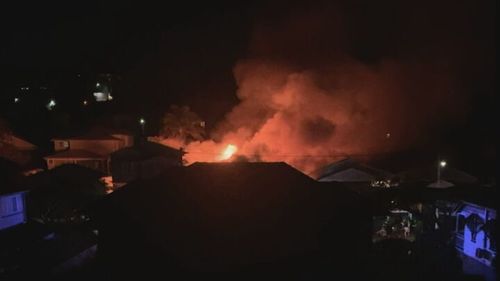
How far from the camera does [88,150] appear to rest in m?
25.4

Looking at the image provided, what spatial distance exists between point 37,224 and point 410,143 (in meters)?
24.2

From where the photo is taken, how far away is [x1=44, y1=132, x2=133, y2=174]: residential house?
2427 cm

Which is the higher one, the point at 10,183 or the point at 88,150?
the point at 88,150

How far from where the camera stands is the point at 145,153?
22.6 meters

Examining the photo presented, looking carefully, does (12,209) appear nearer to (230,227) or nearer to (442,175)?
(230,227)

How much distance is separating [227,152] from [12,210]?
45.1 feet

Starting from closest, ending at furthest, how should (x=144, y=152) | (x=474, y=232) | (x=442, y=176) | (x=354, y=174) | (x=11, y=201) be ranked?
(x=474, y=232)
(x=11, y=201)
(x=442, y=176)
(x=354, y=174)
(x=144, y=152)

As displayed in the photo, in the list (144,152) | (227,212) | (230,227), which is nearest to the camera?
(230,227)

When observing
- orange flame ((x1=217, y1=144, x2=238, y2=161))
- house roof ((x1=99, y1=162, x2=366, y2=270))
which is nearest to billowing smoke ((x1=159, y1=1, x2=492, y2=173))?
orange flame ((x1=217, y1=144, x2=238, y2=161))

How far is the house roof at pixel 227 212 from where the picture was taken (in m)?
6.77

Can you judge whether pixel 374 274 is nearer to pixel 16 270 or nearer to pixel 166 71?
pixel 16 270

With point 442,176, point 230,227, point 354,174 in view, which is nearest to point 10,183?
point 230,227

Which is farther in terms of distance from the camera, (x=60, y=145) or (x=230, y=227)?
(x=60, y=145)

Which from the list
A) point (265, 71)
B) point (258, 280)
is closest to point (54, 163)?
point (265, 71)
